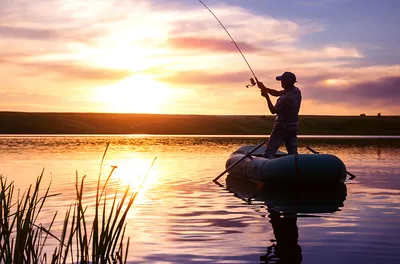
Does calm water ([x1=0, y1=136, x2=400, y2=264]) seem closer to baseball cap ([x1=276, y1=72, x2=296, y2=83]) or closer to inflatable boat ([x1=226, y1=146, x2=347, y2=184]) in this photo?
inflatable boat ([x1=226, y1=146, x2=347, y2=184])

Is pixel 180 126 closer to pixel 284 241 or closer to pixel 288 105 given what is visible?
pixel 288 105

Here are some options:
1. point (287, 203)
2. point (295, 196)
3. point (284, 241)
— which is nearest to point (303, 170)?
point (295, 196)

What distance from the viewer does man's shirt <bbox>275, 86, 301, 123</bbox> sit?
17.0 meters

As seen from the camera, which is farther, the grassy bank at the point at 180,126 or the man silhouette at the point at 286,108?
the grassy bank at the point at 180,126

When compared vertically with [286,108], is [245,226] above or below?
below

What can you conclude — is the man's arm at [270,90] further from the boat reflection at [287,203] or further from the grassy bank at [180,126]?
the grassy bank at [180,126]

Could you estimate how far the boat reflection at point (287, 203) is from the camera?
8.48m

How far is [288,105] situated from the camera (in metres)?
17.0

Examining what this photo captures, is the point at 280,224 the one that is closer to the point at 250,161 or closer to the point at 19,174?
the point at 250,161

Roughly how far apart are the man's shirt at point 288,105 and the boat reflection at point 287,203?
6.49 feet

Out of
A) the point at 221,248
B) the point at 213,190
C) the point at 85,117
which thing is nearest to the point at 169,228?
the point at 221,248

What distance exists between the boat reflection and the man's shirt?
1979 millimetres

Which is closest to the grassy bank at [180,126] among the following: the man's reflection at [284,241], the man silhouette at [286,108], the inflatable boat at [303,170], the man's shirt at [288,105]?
the man silhouette at [286,108]

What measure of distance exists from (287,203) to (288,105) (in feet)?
13.1
